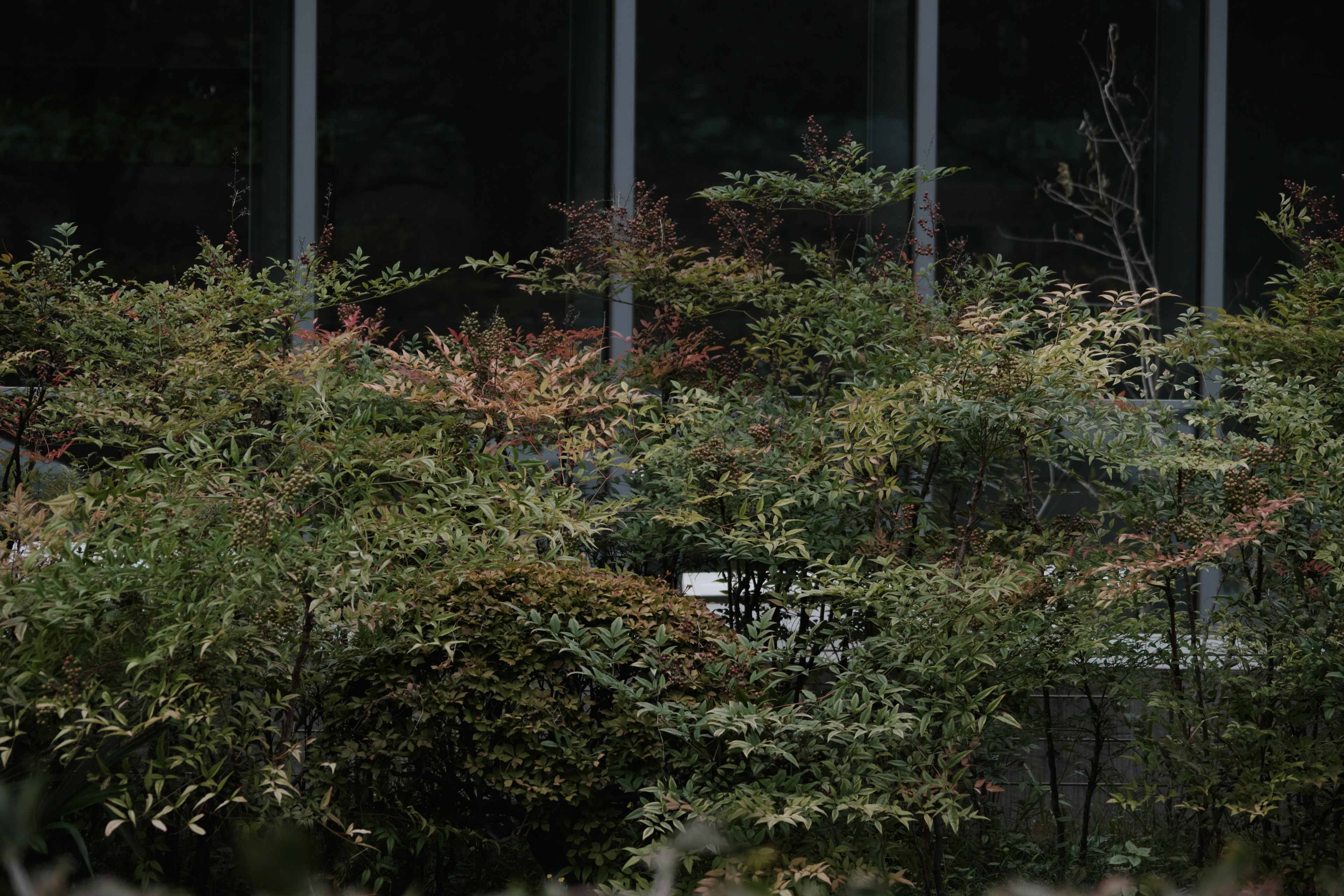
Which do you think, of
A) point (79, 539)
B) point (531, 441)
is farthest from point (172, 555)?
point (531, 441)

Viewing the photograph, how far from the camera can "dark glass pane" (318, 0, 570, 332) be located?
6.96m

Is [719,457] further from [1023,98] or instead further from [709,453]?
[1023,98]

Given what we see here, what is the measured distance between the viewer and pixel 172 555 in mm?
3162

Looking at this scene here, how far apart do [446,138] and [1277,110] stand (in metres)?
5.31

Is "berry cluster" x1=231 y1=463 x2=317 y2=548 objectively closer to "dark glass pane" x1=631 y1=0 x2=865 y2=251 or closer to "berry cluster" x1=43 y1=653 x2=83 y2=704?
"berry cluster" x1=43 y1=653 x2=83 y2=704

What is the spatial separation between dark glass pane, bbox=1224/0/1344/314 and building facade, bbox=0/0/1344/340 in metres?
0.02

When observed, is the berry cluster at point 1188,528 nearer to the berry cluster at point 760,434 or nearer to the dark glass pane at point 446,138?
the berry cluster at point 760,434

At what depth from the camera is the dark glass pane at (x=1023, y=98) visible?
7.27 meters

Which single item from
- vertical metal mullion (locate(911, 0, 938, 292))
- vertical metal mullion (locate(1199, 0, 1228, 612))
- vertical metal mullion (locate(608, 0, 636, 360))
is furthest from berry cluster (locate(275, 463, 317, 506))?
vertical metal mullion (locate(1199, 0, 1228, 612))

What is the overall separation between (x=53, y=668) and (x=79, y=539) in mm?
368

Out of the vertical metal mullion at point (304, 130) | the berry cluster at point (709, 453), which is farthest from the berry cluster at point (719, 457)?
the vertical metal mullion at point (304, 130)

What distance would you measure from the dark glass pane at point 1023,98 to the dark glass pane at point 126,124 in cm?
442

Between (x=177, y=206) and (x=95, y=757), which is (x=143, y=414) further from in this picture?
(x=177, y=206)

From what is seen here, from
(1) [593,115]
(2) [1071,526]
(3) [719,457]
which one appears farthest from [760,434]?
(1) [593,115]
